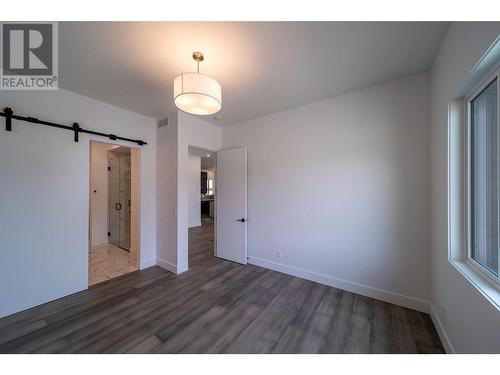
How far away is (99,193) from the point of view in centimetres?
442

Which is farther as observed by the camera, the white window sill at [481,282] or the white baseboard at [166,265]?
the white baseboard at [166,265]

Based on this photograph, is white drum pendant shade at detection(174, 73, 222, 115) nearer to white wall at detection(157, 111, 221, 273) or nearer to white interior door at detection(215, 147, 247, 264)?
white wall at detection(157, 111, 221, 273)

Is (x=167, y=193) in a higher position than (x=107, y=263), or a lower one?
higher

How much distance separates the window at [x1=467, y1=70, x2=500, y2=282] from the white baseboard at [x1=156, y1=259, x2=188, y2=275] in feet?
11.0

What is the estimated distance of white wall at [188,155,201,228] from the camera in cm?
665

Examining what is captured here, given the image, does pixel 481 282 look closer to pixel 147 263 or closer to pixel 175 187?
pixel 175 187

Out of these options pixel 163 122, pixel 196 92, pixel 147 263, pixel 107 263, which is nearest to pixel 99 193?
pixel 107 263

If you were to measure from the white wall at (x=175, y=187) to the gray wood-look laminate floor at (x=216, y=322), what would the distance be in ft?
1.71

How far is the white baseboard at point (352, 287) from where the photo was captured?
2.10 m

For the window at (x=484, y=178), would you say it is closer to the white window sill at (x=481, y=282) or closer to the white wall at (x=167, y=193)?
the white window sill at (x=481, y=282)

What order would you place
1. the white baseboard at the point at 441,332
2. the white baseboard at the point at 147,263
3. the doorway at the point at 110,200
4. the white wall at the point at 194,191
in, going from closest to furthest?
→ the white baseboard at the point at 441,332, the white baseboard at the point at 147,263, the doorway at the point at 110,200, the white wall at the point at 194,191

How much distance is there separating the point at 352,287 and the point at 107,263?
13.4ft

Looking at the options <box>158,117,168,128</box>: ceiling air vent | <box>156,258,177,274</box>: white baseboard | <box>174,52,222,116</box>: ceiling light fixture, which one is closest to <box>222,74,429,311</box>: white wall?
<box>156,258,177,274</box>: white baseboard

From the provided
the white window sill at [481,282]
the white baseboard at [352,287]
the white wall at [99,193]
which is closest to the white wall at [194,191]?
the white wall at [99,193]
